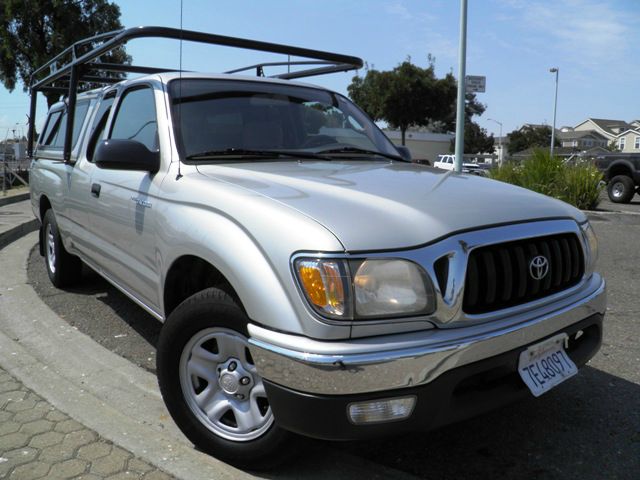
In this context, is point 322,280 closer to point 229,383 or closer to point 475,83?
Result: point 229,383

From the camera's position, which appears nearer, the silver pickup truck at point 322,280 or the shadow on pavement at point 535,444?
the silver pickup truck at point 322,280

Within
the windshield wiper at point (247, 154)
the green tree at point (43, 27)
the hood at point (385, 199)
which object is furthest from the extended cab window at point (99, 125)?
the green tree at point (43, 27)

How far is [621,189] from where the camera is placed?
594 inches

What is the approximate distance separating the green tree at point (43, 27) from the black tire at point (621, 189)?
19931 mm

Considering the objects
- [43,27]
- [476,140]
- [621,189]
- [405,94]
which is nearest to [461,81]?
[621,189]

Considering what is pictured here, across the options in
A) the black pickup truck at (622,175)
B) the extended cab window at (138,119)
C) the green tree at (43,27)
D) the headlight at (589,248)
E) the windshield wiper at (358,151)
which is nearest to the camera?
the headlight at (589,248)

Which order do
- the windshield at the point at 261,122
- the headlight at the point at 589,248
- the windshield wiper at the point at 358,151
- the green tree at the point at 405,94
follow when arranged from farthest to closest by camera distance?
the green tree at the point at 405,94 → the windshield wiper at the point at 358,151 → the windshield at the point at 261,122 → the headlight at the point at 589,248

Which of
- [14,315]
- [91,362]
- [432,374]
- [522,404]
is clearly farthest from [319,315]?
[14,315]

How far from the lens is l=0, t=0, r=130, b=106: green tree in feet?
83.9

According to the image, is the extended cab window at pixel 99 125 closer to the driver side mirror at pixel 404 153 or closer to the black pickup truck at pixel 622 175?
the driver side mirror at pixel 404 153

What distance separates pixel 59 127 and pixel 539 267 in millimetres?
5039

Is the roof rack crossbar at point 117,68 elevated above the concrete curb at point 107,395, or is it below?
above

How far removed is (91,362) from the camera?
3646 mm

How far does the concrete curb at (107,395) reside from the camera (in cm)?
247
